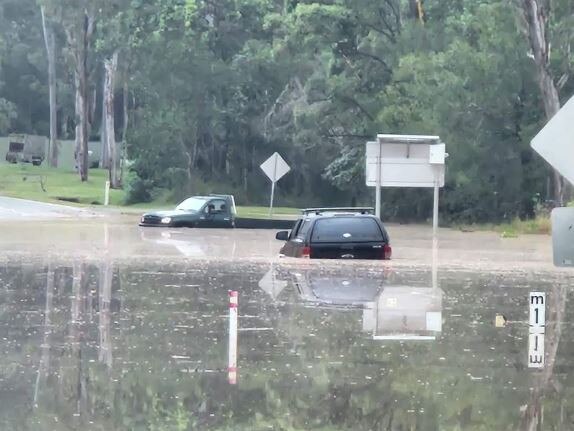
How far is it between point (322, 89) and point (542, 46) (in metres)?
18.0

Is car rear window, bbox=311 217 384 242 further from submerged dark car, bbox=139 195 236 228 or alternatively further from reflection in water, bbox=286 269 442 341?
submerged dark car, bbox=139 195 236 228

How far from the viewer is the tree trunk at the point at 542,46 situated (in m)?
41.6

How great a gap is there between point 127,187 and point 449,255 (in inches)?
1367

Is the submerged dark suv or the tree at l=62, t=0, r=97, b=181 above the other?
the tree at l=62, t=0, r=97, b=181

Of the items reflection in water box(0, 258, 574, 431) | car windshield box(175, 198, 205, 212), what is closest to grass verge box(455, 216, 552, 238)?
car windshield box(175, 198, 205, 212)

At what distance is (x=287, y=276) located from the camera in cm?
2495

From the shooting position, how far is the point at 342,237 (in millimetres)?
26391

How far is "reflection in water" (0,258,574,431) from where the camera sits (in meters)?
10.8

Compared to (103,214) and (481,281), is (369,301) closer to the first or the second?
(481,281)

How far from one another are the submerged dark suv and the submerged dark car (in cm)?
1841

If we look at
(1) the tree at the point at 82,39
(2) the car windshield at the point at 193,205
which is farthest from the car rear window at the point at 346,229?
(1) the tree at the point at 82,39

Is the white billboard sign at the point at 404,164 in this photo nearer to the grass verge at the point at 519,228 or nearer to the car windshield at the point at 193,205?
the grass verge at the point at 519,228

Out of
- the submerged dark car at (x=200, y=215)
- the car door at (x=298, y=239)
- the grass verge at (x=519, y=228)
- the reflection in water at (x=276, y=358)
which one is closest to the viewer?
the reflection in water at (x=276, y=358)

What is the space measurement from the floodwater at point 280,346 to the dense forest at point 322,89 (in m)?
19.2
